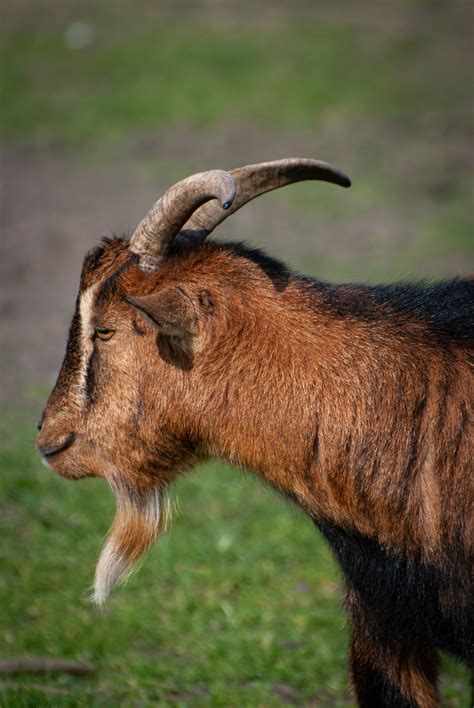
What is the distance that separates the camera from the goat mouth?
4.60 meters

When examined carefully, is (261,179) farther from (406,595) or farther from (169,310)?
(406,595)

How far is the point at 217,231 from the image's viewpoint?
11.8 m

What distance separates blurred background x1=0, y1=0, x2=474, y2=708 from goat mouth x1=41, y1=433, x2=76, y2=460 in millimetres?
1156

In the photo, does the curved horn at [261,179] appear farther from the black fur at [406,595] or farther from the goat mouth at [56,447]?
the black fur at [406,595]

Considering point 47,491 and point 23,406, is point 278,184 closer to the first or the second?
point 47,491

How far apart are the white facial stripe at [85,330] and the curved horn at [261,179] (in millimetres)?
479

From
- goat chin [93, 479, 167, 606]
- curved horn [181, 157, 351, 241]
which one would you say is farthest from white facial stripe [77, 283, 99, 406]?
goat chin [93, 479, 167, 606]

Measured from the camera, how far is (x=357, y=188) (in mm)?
13727

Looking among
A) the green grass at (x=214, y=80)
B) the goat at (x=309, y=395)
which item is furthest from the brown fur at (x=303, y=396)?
the green grass at (x=214, y=80)

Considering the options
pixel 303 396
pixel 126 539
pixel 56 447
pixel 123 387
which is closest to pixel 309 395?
pixel 303 396

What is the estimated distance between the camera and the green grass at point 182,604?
5.39 metres

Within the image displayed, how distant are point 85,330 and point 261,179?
38.4 inches

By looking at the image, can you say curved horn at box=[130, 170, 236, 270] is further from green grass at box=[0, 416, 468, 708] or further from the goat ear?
green grass at box=[0, 416, 468, 708]

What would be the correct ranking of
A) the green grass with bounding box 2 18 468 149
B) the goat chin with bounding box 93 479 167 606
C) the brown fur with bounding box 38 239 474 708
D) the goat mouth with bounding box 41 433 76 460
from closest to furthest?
A: the brown fur with bounding box 38 239 474 708
the goat mouth with bounding box 41 433 76 460
the goat chin with bounding box 93 479 167 606
the green grass with bounding box 2 18 468 149
